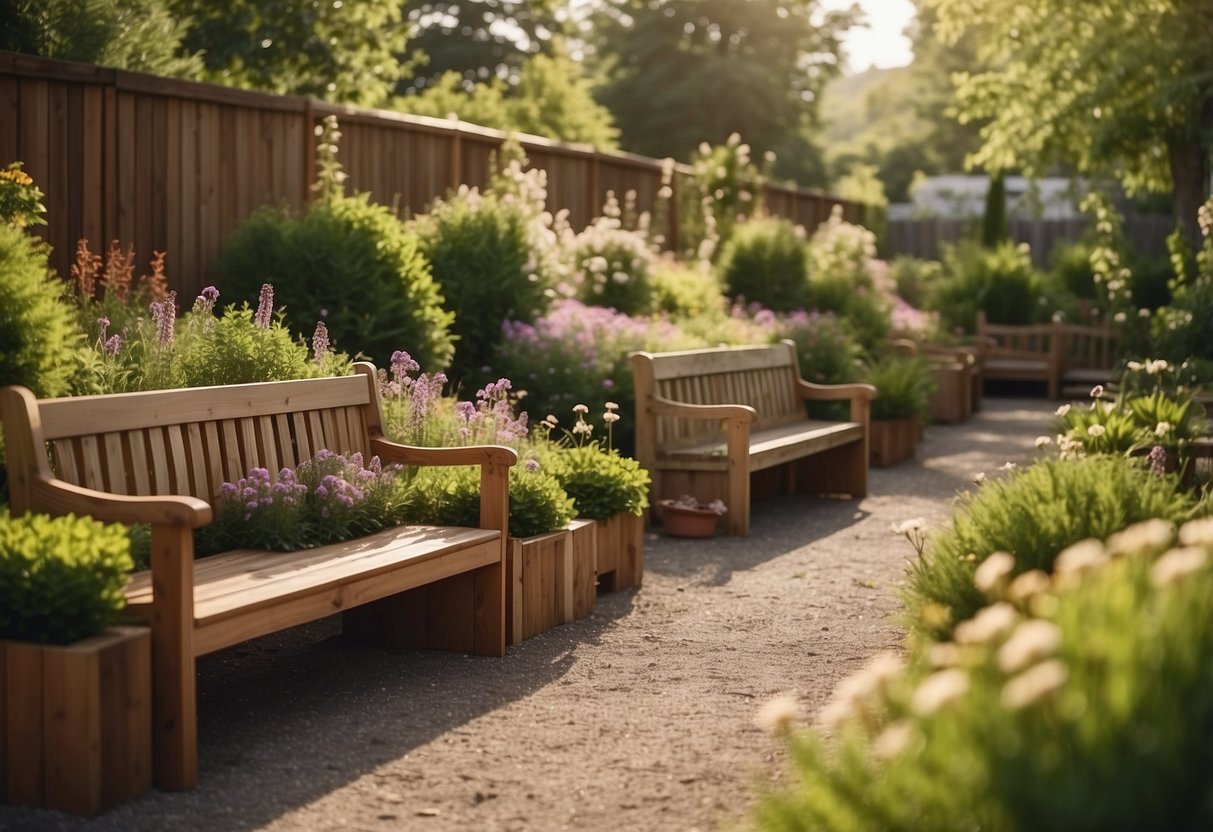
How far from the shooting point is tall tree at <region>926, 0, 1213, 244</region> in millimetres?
15836

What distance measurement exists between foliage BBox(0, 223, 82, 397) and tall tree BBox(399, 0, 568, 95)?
37474mm

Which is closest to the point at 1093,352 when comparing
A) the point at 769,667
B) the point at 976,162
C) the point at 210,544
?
the point at 976,162

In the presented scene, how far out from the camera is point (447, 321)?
9.23 metres

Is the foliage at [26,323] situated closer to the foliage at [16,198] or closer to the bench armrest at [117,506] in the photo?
the bench armrest at [117,506]

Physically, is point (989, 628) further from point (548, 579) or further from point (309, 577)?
point (548, 579)

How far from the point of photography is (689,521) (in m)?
8.74

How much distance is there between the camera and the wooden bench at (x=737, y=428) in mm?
8859

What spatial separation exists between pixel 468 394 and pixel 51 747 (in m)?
6.58

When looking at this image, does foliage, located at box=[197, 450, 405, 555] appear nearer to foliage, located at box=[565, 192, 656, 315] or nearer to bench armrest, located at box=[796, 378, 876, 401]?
bench armrest, located at box=[796, 378, 876, 401]

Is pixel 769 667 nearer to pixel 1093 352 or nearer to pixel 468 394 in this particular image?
pixel 468 394

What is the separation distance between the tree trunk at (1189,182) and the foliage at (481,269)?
32.1ft

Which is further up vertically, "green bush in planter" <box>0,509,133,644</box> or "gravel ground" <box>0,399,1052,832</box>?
"green bush in planter" <box>0,509,133,644</box>

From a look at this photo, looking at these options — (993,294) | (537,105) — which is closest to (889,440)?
(993,294)

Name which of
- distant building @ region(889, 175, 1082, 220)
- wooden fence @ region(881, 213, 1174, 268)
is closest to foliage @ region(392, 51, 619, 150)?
wooden fence @ region(881, 213, 1174, 268)
